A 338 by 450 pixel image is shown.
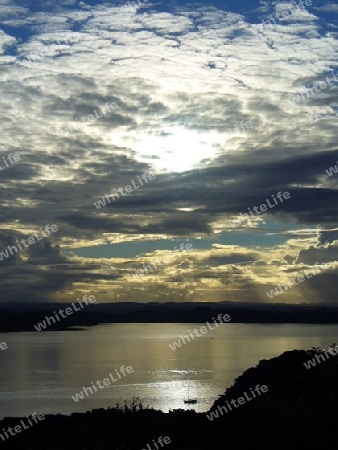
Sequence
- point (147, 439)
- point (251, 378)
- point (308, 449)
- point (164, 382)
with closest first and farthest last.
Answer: point (308, 449) < point (147, 439) < point (251, 378) < point (164, 382)

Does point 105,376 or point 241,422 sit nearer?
point 241,422

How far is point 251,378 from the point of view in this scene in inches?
1955

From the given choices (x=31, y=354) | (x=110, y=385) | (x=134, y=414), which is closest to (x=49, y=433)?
(x=134, y=414)

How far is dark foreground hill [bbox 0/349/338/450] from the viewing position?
23.7m

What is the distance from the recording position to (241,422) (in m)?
26.1

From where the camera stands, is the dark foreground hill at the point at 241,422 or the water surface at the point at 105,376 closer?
the dark foreground hill at the point at 241,422

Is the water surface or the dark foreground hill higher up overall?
the dark foreground hill

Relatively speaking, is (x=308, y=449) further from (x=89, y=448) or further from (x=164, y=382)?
(x=164, y=382)

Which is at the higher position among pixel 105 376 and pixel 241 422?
pixel 241 422

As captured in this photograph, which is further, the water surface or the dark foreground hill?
the water surface

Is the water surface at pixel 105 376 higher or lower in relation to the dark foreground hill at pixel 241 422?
lower

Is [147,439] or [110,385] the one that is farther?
[110,385]

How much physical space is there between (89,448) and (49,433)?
918 centimetres

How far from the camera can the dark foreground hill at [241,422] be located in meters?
23.7
